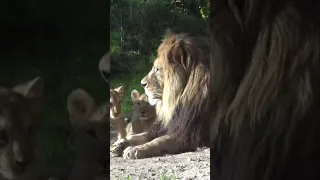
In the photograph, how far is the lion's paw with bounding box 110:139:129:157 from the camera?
190cm

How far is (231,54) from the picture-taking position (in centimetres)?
178

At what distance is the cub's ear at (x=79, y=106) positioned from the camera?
5.80 feet

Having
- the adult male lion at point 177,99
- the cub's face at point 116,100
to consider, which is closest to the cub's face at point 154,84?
the adult male lion at point 177,99

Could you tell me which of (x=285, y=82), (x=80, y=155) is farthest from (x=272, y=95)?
(x=80, y=155)

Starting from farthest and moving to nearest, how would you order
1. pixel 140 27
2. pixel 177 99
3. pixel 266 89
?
1. pixel 177 99
2. pixel 140 27
3. pixel 266 89

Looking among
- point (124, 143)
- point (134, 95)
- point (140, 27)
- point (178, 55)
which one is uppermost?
point (140, 27)

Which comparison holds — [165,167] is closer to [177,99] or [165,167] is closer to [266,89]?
[177,99]

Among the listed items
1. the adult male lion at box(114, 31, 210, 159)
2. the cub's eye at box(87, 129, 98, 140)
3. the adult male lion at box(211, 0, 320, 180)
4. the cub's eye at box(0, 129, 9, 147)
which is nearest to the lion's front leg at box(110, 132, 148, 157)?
the adult male lion at box(114, 31, 210, 159)

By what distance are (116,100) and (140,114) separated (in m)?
0.14

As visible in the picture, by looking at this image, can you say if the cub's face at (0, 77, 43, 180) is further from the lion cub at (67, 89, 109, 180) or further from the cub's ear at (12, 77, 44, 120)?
the lion cub at (67, 89, 109, 180)

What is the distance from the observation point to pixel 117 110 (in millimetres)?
1882

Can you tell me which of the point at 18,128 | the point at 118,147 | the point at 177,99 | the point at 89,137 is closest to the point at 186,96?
the point at 177,99

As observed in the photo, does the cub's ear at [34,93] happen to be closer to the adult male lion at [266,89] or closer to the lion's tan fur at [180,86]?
the lion's tan fur at [180,86]

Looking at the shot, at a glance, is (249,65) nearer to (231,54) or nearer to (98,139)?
Answer: (231,54)
